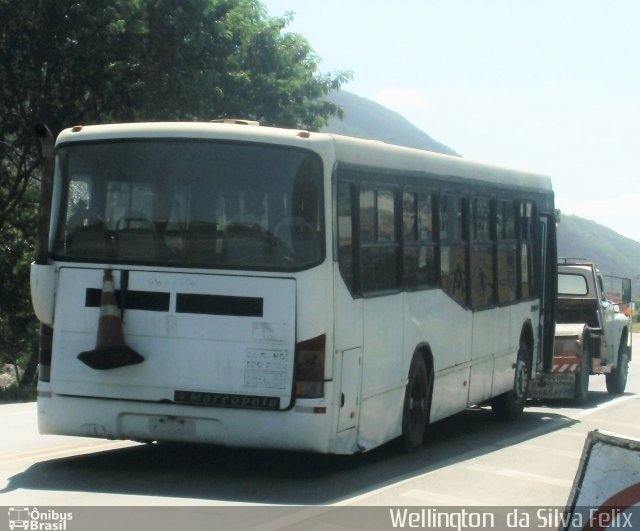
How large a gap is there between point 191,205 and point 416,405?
3433 mm

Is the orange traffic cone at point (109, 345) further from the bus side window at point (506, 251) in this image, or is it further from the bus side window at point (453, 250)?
the bus side window at point (506, 251)

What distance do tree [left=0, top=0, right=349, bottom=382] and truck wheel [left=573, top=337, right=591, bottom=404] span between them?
37.9 feet

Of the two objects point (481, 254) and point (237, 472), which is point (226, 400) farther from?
point (481, 254)

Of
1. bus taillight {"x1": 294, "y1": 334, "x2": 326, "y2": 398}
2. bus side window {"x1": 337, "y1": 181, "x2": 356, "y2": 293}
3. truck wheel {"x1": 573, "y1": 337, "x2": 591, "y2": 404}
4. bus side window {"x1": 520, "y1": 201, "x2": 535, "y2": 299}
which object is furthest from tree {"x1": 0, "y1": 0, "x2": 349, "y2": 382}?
bus taillight {"x1": 294, "y1": 334, "x2": 326, "y2": 398}

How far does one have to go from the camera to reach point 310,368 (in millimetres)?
10336

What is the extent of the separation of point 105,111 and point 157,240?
746 inches

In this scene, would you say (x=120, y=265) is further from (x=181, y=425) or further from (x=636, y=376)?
(x=636, y=376)

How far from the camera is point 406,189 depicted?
41.5ft

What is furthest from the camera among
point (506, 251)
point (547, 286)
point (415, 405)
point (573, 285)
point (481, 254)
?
point (573, 285)

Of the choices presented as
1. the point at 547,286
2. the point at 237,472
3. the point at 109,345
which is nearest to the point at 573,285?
the point at 547,286

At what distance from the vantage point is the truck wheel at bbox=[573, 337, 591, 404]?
68.0 feet

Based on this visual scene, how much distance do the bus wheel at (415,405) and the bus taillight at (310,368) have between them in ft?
7.68

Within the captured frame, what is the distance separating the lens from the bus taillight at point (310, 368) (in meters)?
10.3

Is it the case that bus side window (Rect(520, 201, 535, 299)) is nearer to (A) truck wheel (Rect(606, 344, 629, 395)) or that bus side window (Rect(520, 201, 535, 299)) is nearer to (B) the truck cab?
(B) the truck cab
